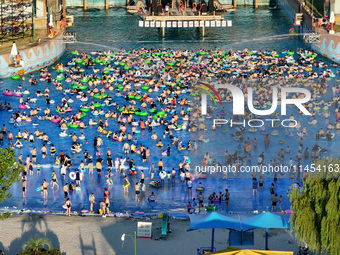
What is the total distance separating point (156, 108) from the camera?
6819 cm

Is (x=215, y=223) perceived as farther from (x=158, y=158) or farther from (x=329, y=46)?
(x=329, y=46)

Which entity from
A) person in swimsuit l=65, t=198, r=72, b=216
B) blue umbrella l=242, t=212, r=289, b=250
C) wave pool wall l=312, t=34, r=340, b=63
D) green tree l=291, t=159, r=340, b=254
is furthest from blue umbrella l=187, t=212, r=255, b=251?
wave pool wall l=312, t=34, r=340, b=63

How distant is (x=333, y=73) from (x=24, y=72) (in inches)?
1076

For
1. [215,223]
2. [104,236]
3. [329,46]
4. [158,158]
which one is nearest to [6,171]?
[104,236]

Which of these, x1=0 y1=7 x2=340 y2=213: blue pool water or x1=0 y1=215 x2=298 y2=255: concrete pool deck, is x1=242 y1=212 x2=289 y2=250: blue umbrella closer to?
x1=0 y1=215 x2=298 y2=255: concrete pool deck

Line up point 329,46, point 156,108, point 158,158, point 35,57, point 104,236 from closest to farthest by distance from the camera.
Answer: point 104,236, point 158,158, point 156,108, point 35,57, point 329,46

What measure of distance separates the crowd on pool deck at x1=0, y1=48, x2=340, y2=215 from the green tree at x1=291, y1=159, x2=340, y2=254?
10.1 meters

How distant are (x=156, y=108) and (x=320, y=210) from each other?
32.1 metres

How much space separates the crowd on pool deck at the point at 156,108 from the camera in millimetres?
51500

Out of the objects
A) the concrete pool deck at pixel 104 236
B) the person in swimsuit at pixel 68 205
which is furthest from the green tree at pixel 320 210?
the person in swimsuit at pixel 68 205

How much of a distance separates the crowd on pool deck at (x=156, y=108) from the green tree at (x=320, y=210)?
398 inches

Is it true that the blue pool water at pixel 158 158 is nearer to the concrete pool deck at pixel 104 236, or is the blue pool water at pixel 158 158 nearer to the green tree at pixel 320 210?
the concrete pool deck at pixel 104 236

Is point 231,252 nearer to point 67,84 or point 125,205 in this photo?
point 125,205

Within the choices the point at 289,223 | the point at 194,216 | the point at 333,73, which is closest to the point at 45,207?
the point at 194,216
